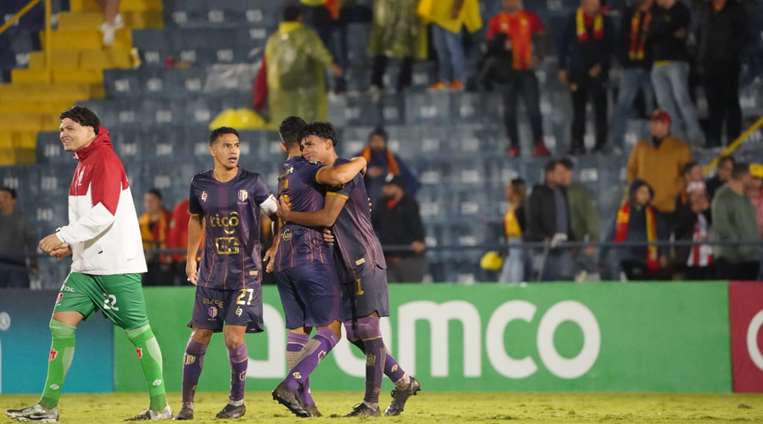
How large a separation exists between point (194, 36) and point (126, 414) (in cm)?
1197

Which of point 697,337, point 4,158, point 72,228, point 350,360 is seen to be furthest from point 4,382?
point 4,158

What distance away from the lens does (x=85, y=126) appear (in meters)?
9.76

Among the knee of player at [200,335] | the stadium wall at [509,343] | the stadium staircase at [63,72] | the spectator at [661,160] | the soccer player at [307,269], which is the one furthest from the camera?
the stadium staircase at [63,72]

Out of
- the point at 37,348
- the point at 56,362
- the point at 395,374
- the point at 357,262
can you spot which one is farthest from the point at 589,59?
the point at 56,362

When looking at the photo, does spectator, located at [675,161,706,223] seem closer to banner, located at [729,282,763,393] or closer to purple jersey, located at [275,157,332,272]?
banner, located at [729,282,763,393]

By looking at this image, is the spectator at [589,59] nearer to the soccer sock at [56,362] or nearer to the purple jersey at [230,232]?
the purple jersey at [230,232]

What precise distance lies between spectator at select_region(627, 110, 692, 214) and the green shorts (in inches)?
344

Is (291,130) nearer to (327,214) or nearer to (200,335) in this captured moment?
(327,214)

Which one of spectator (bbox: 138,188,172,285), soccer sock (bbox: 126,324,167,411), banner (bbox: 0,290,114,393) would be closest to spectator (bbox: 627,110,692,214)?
spectator (bbox: 138,188,172,285)

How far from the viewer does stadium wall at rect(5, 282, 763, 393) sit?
550 inches

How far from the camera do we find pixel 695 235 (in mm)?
16266

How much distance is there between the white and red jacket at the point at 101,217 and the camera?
9.60 m

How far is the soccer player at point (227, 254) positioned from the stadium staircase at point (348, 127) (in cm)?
814

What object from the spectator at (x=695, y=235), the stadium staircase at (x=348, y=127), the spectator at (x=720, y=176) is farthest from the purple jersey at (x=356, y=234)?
the stadium staircase at (x=348, y=127)
